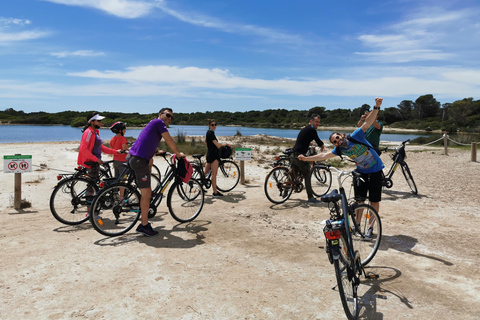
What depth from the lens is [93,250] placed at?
471 centimetres

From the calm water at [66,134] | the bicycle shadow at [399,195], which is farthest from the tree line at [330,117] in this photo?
the bicycle shadow at [399,195]

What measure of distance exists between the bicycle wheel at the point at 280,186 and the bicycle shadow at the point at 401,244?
2657 mm

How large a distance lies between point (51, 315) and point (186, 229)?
279cm

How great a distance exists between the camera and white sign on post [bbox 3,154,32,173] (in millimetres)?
6734

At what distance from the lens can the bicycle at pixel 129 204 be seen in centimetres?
522

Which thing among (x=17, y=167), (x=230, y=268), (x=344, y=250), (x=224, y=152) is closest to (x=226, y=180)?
(x=224, y=152)

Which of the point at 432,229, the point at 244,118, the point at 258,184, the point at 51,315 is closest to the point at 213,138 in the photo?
the point at 258,184

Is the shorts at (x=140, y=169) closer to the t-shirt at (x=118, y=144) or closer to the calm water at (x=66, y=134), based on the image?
the t-shirt at (x=118, y=144)

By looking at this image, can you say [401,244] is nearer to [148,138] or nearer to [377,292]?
[377,292]

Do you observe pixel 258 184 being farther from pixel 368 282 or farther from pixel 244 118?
pixel 244 118

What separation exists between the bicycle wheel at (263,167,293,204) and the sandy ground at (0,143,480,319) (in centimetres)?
62

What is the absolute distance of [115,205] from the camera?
5375mm

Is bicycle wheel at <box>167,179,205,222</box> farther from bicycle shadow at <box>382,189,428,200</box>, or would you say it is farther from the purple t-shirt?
bicycle shadow at <box>382,189,428,200</box>

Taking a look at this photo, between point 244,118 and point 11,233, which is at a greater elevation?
point 244,118
